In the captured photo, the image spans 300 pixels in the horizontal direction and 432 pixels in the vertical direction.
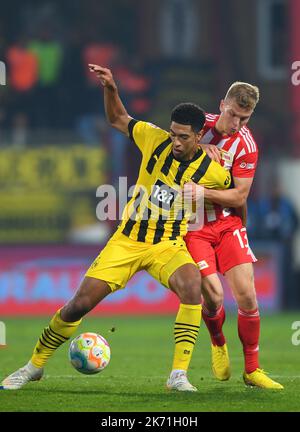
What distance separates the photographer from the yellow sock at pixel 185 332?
28.2 feet

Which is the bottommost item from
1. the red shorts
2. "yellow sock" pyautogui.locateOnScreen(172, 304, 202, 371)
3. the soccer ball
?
the soccer ball

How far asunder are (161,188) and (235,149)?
0.73 meters

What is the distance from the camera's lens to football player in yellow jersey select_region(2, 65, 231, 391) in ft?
28.3

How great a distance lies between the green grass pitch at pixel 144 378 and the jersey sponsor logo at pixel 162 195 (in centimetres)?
136

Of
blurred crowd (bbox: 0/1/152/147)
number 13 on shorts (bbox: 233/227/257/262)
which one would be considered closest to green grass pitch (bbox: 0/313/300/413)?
number 13 on shorts (bbox: 233/227/257/262)

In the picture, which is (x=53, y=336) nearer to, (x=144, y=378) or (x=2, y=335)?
(x=144, y=378)

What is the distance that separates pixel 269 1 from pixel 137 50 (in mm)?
2618

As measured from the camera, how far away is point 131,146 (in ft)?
59.8

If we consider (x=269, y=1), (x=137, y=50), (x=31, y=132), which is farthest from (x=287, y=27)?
(x=31, y=132)

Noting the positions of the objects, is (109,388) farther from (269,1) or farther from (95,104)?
(269,1)

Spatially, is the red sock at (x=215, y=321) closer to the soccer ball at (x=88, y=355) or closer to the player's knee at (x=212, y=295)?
the player's knee at (x=212, y=295)

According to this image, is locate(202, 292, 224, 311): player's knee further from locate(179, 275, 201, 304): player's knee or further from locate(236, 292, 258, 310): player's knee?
locate(179, 275, 201, 304): player's knee

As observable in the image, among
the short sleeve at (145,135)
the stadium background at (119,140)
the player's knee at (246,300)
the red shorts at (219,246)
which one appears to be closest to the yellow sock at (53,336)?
the red shorts at (219,246)

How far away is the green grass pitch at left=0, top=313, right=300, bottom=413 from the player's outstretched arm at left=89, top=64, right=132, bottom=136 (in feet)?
6.54
